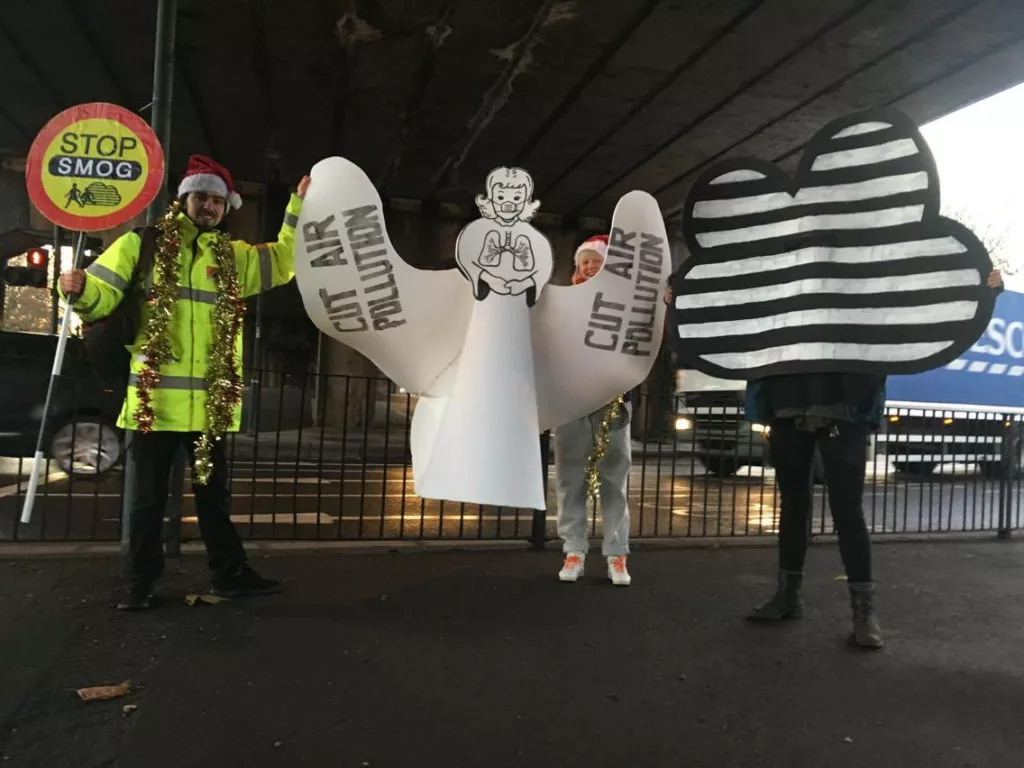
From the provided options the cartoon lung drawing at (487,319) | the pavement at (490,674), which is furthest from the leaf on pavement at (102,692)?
the cartoon lung drawing at (487,319)

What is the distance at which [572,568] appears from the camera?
15.5 ft

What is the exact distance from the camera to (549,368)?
4070 mm

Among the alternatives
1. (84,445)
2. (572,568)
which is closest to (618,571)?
(572,568)

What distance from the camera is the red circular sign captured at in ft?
13.8

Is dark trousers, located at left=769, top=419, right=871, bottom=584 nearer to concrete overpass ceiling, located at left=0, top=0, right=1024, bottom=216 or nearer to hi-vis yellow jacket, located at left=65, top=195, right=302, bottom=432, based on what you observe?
hi-vis yellow jacket, located at left=65, top=195, right=302, bottom=432

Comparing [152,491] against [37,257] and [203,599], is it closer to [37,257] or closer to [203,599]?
[203,599]

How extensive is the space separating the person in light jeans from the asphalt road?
0.83 metres

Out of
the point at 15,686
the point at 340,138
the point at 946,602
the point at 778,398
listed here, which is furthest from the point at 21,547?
the point at 340,138

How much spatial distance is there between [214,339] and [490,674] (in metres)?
2.14

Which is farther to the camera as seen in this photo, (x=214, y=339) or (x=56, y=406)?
(x=56, y=406)

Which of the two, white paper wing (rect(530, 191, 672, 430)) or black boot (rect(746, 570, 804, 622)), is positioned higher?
white paper wing (rect(530, 191, 672, 430))

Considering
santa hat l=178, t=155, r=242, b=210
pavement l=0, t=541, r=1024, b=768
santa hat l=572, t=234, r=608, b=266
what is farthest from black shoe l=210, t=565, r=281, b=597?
santa hat l=572, t=234, r=608, b=266

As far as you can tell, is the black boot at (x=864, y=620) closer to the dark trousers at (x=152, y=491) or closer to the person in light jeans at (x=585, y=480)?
the person in light jeans at (x=585, y=480)

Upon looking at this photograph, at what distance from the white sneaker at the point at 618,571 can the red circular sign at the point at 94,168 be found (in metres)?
3.31
